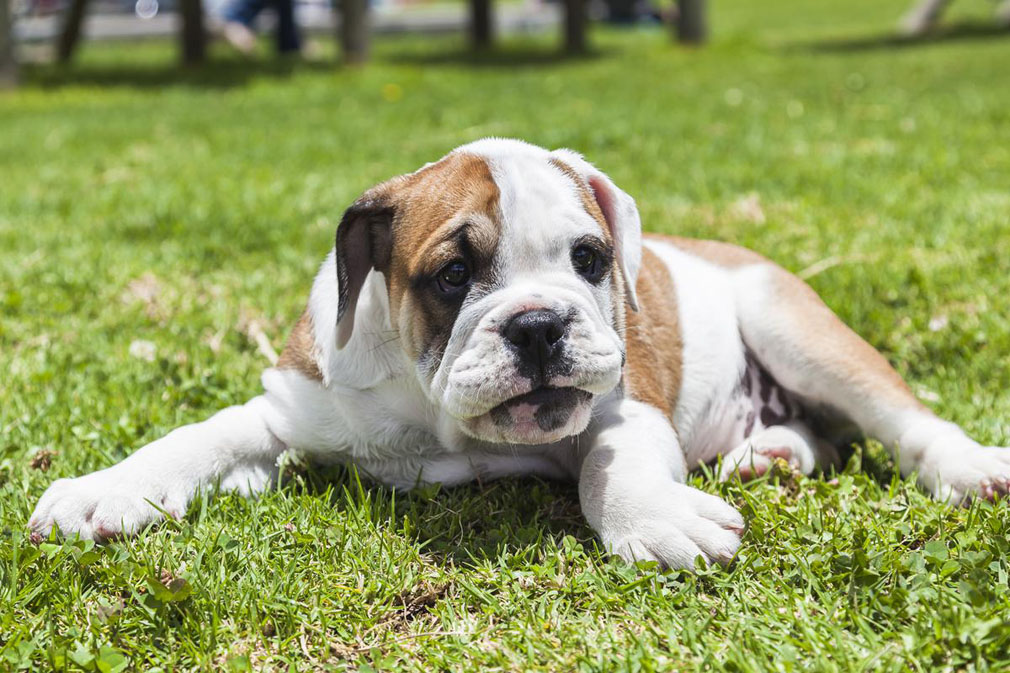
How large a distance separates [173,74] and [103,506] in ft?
50.5

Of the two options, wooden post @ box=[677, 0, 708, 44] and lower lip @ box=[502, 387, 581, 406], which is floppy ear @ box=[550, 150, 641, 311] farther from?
wooden post @ box=[677, 0, 708, 44]

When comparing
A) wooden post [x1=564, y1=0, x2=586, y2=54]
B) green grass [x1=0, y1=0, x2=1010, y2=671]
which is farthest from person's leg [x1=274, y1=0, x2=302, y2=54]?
green grass [x1=0, y1=0, x2=1010, y2=671]

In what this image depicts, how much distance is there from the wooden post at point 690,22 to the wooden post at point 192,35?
8.55 meters

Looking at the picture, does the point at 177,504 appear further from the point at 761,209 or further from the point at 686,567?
the point at 761,209

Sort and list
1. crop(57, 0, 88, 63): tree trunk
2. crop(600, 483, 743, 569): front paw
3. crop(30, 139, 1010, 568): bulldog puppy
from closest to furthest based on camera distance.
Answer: crop(600, 483, 743, 569): front paw → crop(30, 139, 1010, 568): bulldog puppy → crop(57, 0, 88, 63): tree trunk

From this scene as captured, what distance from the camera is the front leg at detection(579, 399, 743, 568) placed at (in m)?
2.84

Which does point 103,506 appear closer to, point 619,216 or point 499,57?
point 619,216

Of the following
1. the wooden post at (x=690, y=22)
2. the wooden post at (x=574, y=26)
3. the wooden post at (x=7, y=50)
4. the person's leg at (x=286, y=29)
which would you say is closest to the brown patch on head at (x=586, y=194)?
the wooden post at (x=7, y=50)

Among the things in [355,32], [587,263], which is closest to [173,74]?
[355,32]

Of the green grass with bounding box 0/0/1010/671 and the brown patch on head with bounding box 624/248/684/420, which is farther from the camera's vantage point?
the brown patch on head with bounding box 624/248/684/420

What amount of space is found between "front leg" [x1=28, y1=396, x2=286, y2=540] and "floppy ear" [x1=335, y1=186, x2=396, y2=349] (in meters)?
0.48

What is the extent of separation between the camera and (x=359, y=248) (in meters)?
3.39

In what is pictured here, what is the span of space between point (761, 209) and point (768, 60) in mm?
11051

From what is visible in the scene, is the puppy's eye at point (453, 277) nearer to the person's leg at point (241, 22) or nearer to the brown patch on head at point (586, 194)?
the brown patch on head at point (586, 194)
